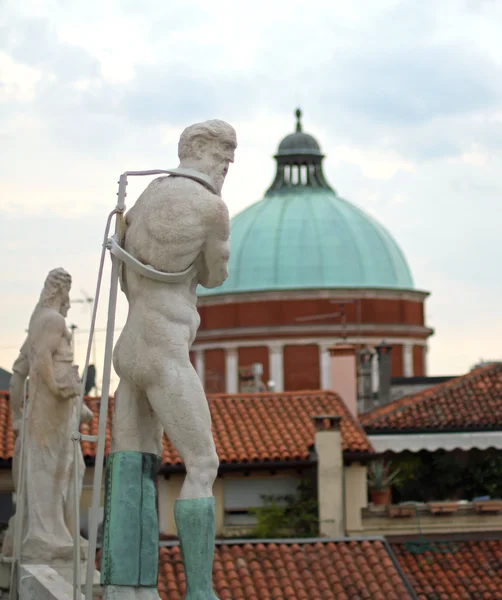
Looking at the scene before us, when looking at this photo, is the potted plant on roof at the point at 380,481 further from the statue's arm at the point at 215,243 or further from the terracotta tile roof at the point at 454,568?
the statue's arm at the point at 215,243

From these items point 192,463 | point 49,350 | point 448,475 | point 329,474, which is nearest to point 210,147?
point 192,463

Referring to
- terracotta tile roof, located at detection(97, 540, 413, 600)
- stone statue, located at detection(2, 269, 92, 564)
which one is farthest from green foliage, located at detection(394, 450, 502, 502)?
stone statue, located at detection(2, 269, 92, 564)

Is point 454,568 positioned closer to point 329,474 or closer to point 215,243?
point 329,474

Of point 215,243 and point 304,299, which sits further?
point 304,299

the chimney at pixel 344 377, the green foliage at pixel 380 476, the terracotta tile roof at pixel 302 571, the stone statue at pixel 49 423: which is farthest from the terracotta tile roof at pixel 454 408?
the stone statue at pixel 49 423

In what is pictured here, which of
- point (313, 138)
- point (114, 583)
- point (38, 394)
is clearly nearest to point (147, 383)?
point (114, 583)

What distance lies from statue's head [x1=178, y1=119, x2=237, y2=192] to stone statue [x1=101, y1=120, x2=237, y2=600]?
0.05m

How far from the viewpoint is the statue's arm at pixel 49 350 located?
992 centimetres

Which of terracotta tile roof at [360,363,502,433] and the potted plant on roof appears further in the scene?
terracotta tile roof at [360,363,502,433]

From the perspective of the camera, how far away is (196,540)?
6.50 metres

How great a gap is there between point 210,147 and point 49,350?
11.1ft

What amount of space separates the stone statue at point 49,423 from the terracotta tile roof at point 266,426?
56.4ft

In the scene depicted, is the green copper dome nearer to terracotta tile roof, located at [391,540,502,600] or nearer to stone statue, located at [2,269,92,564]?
terracotta tile roof, located at [391,540,502,600]

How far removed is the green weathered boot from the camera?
6.48 m
